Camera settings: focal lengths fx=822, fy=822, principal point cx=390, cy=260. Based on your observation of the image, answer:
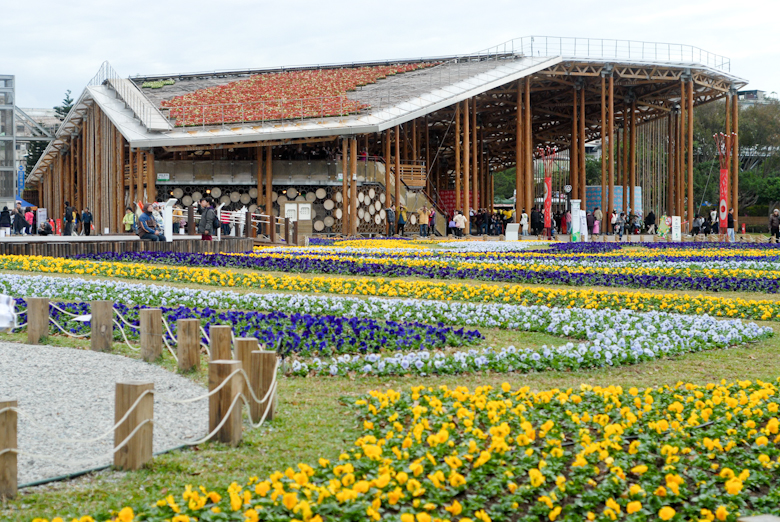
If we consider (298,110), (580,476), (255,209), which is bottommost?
(580,476)

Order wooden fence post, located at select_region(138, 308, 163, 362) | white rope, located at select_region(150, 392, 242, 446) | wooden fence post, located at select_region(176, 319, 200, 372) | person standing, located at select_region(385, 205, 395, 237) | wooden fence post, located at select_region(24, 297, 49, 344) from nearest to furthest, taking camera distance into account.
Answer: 1. white rope, located at select_region(150, 392, 242, 446)
2. wooden fence post, located at select_region(176, 319, 200, 372)
3. wooden fence post, located at select_region(138, 308, 163, 362)
4. wooden fence post, located at select_region(24, 297, 49, 344)
5. person standing, located at select_region(385, 205, 395, 237)

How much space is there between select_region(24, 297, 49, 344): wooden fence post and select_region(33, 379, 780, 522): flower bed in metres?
4.19

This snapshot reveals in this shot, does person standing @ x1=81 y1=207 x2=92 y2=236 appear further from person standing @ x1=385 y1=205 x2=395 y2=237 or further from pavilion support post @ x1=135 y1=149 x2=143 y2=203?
person standing @ x1=385 y1=205 x2=395 y2=237

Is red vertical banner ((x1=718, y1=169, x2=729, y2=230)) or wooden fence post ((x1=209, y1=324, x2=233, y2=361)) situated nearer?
wooden fence post ((x1=209, y1=324, x2=233, y2=361))

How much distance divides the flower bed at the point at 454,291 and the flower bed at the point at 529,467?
577 centimetres

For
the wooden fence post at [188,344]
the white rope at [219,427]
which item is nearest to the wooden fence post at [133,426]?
the white rope at [219,427]

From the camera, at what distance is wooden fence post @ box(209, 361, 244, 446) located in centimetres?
475

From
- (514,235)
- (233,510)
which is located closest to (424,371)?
(233,510)

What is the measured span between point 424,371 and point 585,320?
3338 millimetres

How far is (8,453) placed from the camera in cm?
392

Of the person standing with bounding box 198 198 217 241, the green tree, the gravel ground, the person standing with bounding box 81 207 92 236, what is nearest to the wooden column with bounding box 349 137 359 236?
the person standing with bounding box 81 207 92 236

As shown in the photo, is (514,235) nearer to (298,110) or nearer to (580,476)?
(298,110)

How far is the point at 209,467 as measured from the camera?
4.50m

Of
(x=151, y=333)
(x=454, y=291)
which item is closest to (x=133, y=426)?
(x=151, y=333)
